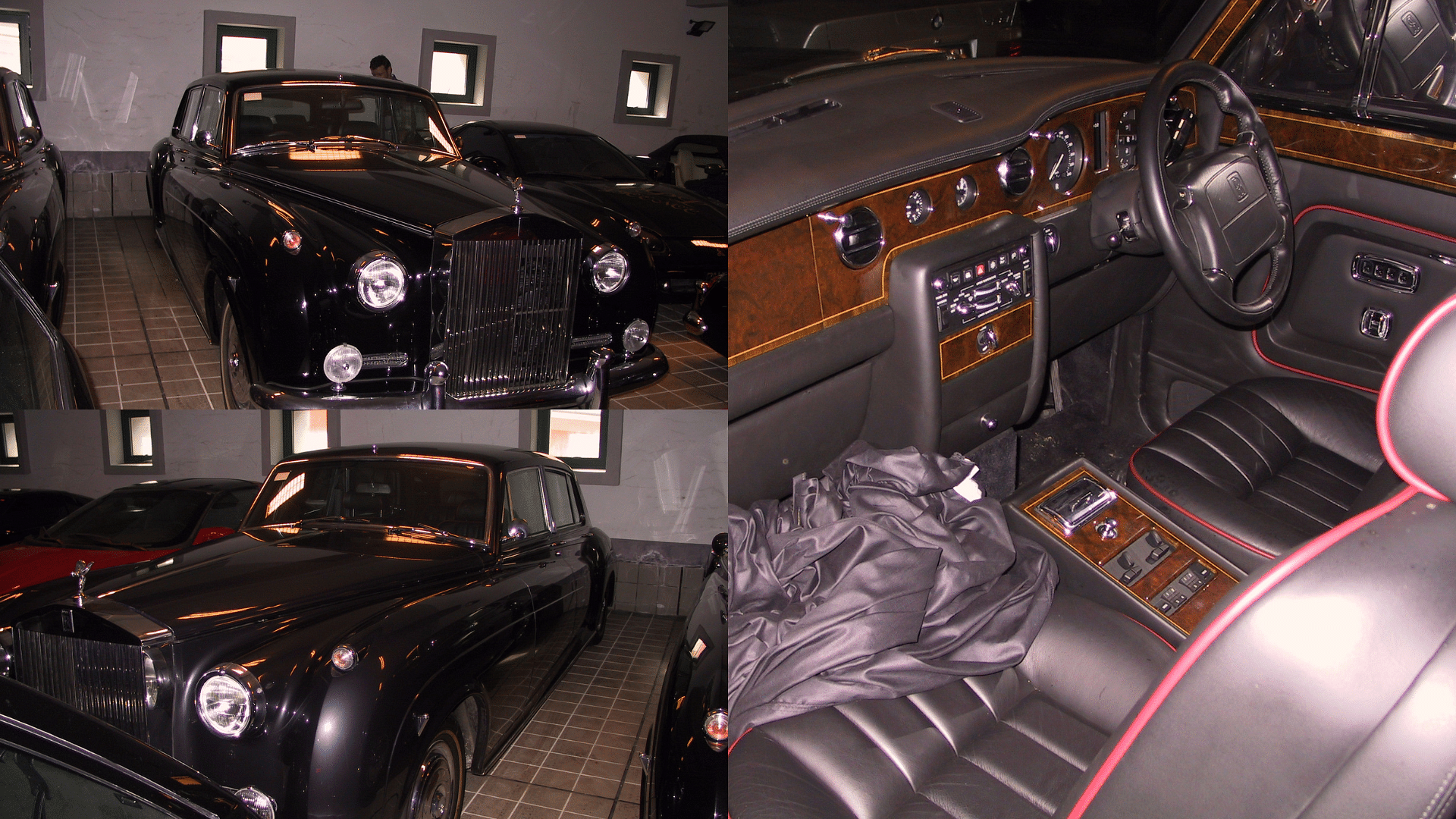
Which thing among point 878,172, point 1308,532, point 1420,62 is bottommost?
point 1308,532

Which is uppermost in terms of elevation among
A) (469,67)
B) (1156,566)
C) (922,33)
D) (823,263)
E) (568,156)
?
(922,33)

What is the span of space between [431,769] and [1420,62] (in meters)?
2.86

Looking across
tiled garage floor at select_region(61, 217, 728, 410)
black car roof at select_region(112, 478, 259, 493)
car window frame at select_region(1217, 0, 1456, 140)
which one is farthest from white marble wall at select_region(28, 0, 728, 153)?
car window frame at select_region(1217, 0, 1456, 140)

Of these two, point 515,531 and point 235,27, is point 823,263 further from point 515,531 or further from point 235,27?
point 235,27

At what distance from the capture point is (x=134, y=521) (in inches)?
45.1

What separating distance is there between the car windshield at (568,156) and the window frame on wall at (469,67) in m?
0.07

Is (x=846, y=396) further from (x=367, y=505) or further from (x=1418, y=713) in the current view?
(x=1418, y=713)

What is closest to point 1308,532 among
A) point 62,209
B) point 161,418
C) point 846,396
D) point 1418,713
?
point 846,396

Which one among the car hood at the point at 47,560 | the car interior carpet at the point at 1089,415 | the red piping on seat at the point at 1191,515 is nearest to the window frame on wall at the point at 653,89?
the car hood at the point at 47,560

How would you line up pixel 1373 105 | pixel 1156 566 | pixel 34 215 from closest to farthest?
pixel 34 215, pixel 1156 566, pixel 1373 105

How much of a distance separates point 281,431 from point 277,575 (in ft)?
0.64

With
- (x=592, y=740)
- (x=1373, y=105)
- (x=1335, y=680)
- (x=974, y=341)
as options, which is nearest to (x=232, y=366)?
(x=592, y=740)

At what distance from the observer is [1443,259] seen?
2221mm

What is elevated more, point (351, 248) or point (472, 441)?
point (351, 248)
